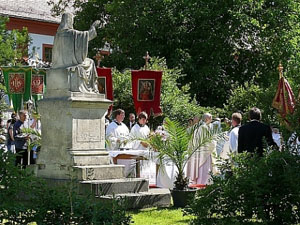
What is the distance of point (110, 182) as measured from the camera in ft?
36.9

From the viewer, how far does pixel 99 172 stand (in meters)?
11.6

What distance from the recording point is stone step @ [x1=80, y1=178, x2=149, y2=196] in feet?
36.0

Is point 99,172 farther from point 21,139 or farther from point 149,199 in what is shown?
point 21,139

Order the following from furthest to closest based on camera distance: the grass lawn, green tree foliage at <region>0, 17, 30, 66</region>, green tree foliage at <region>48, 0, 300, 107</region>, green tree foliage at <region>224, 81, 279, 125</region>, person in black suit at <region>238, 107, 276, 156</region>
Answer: green tree foliage at <region>48, 0, 300, 107</region>
green tree foliage at <region>0, 17, 30, 66</region>
green tree foliage at <region>224, 81, 279, 125</region>
person in black suit at <region>238, 107, 276, 156</region>
the grass lawn

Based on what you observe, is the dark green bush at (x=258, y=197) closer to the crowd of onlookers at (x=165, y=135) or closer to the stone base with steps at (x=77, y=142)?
the stone base with steps at (x=77, y=142)

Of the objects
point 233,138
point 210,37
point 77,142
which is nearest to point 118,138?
point 233,138

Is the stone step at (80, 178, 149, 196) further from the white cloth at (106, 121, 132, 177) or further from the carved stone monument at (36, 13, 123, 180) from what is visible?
the white cloth at (106, 121, 132, 177)

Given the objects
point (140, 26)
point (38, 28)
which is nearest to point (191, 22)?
point (140, 26)

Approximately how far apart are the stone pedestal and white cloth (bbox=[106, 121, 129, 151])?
8.14ft

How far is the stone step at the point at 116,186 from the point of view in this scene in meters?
11.0

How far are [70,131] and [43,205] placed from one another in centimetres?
478

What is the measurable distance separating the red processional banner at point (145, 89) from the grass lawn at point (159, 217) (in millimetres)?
8691

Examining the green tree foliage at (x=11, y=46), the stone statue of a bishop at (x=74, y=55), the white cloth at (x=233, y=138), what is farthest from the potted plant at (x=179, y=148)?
the green tree foliage at (x=11, y=46)

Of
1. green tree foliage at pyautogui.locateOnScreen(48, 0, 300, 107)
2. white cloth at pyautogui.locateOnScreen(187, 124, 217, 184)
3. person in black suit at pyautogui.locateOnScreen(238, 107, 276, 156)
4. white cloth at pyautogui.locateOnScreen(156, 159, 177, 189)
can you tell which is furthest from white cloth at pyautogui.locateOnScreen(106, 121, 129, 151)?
green tree foliage at pyautogui.locateOnScreen(48, 0, 300, 107)
